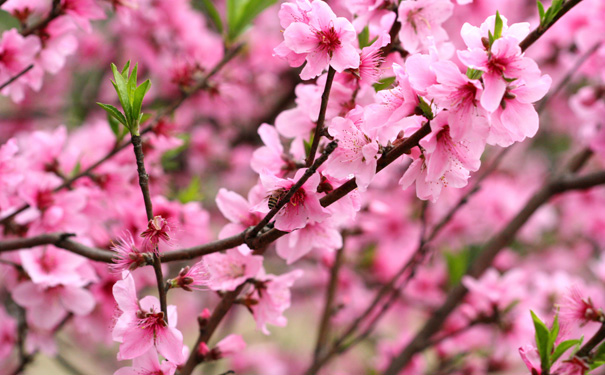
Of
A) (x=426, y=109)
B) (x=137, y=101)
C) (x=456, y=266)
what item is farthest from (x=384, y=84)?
(x=456, y=266)

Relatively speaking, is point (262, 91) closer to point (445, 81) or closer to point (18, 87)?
point (18, 87)

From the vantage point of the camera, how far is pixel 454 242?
2.75 meters

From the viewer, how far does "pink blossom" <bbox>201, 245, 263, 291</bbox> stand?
930mm

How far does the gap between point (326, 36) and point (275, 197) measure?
244 millimetres

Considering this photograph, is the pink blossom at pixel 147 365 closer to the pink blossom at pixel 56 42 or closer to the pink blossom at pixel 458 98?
the pink blossom at pixel 458 98

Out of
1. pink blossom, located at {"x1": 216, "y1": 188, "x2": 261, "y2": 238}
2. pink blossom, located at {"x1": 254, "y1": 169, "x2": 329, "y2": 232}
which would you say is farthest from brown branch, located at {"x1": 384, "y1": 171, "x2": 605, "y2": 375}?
pink blossom, located at {"x1": 254, "y1": 169, "x2": 329, "y2": 232}

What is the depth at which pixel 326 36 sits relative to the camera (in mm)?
778

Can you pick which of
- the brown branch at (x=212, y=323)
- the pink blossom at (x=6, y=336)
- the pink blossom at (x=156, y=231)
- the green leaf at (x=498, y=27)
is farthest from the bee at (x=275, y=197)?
the pink blossom at (x=6, y=336)

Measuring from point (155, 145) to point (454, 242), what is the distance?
72.5 inches

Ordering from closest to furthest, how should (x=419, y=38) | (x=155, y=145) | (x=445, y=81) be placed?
1. (x=445, y=81)
2. (x=419, y=38)
3. (x=155, y=145)

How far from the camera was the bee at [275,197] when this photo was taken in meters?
0.77

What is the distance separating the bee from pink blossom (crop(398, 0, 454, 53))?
0.39m

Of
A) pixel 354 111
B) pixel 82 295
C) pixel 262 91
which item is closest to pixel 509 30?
pixel 354 111

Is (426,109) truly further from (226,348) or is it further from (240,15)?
(240,15)
